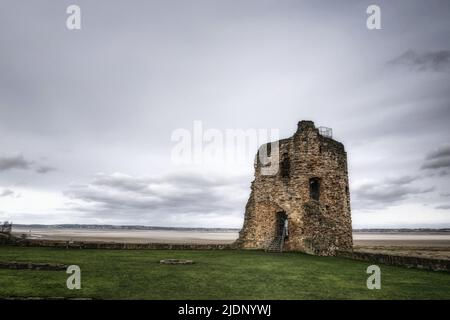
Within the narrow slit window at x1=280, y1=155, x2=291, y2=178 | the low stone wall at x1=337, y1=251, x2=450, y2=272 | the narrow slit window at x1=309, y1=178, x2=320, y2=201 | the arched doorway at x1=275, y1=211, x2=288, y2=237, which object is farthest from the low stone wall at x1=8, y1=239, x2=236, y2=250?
the low stone wall at x1=337, y1=251, x2=450, y2=272

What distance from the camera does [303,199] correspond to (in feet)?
60.1

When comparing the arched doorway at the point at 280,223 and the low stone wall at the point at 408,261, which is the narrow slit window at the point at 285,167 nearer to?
the arched doorway at the point at 280,223

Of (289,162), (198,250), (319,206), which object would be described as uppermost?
(289,162)

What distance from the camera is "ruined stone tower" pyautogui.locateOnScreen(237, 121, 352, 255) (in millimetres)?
17703

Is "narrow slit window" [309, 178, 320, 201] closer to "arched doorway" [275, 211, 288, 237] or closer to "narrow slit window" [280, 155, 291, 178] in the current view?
"narrow slit window" [280, 155, 291, 178]

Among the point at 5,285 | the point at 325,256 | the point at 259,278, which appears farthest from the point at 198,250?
the point at 5,285

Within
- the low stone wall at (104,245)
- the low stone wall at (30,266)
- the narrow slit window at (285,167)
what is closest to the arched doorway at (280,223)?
the narrow slit window at (285,167)

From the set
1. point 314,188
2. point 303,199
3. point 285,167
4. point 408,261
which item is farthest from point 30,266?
point 314,188

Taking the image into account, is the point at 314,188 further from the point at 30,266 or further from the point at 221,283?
the point at 30,266

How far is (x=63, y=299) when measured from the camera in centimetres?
596

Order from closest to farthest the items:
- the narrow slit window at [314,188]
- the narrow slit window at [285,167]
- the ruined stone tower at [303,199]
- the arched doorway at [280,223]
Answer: the ruined stone tower at [303,199] < the narrow slit window at [314,188] < the arched doorway at [280,223] < the narrow slit window at [285,167]

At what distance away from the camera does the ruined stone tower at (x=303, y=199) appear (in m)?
17.7
